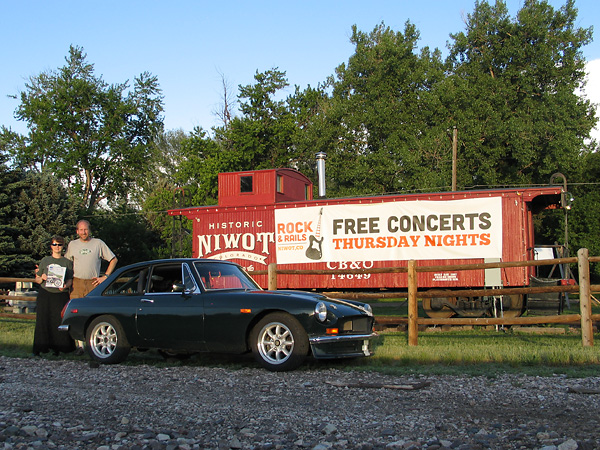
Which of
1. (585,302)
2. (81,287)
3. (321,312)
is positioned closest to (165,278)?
Answer: (81,287)

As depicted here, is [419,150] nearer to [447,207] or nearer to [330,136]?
[330,136]

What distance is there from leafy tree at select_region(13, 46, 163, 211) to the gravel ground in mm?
46660

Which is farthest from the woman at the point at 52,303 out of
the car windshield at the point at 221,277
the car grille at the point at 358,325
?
the car grille at the point at 358,325

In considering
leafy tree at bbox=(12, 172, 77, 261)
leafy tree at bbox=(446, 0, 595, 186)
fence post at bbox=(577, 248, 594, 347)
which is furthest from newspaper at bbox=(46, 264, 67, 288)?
leafy tree at bbox=(446, 0, 595, 186)

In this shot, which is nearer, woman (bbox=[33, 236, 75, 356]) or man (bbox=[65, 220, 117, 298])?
woman (bbox=[33, 236, 75, 356])

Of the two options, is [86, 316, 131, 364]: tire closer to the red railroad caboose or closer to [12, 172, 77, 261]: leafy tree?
the red railroad caboose

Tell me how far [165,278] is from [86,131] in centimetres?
4762

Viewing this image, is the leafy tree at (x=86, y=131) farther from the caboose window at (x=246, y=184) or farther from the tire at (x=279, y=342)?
the tire at (x=279, y=342)

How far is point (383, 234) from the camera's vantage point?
688 inches

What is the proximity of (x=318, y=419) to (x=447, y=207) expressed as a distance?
12.8m

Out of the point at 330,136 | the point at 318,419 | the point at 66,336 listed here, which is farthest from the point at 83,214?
the point at 318,419

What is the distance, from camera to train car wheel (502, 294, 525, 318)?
Answer: 15.9 metres

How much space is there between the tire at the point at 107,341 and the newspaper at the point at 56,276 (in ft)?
3.18

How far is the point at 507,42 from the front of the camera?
39031 millimetres
